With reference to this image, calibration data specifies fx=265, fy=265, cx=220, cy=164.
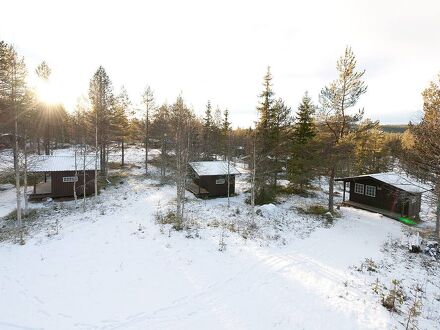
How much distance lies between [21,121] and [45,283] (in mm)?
12324

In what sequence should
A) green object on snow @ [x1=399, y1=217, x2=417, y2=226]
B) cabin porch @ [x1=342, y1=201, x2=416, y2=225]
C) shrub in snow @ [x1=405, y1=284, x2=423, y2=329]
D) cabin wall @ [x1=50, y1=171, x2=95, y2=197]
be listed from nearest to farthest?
1. shrub in snow @ [x1=405, y1=284, x2=423, y2=329]
2. green object on snow @ [x1=399, y1=217, x2=417, y2=226]
3. cabin porch @ [x1=342, y1=201, x2=416, y2=225]
4. cabin wall @ [x1=50, y1=171, x2=95, y2=197]

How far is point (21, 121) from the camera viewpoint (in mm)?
18750

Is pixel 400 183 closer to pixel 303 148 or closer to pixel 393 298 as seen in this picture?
pixel 303 148

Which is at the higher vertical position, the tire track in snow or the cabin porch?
the tire track in snow

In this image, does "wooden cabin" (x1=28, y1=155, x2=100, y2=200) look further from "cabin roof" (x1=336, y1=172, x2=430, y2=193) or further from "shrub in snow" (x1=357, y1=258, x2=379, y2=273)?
"cabin roof" (x1=336, y1=172, x2=430, y2=193)

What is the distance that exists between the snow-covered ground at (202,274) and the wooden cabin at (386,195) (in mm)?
4465

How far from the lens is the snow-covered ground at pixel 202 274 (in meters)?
10.2

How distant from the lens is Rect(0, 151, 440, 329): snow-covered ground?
33.3 ft

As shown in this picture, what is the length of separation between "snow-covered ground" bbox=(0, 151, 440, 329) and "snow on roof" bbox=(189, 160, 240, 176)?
926 cm

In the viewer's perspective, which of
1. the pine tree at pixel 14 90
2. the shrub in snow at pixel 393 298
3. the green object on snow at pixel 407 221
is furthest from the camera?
the green object on snow at pixel 407 221

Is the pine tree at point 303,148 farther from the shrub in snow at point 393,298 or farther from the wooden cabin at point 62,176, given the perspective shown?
the wooden cabin at point 62,176

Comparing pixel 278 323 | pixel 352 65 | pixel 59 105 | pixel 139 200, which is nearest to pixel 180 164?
pixel 139 200

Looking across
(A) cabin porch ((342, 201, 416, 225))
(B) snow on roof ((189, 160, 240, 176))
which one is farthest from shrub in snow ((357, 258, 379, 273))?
(B) snow on roof ((189, 160, 240, 176))

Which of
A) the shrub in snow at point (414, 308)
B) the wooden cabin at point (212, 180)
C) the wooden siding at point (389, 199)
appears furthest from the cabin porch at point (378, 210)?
the shrub in snow at point (414, 308)
